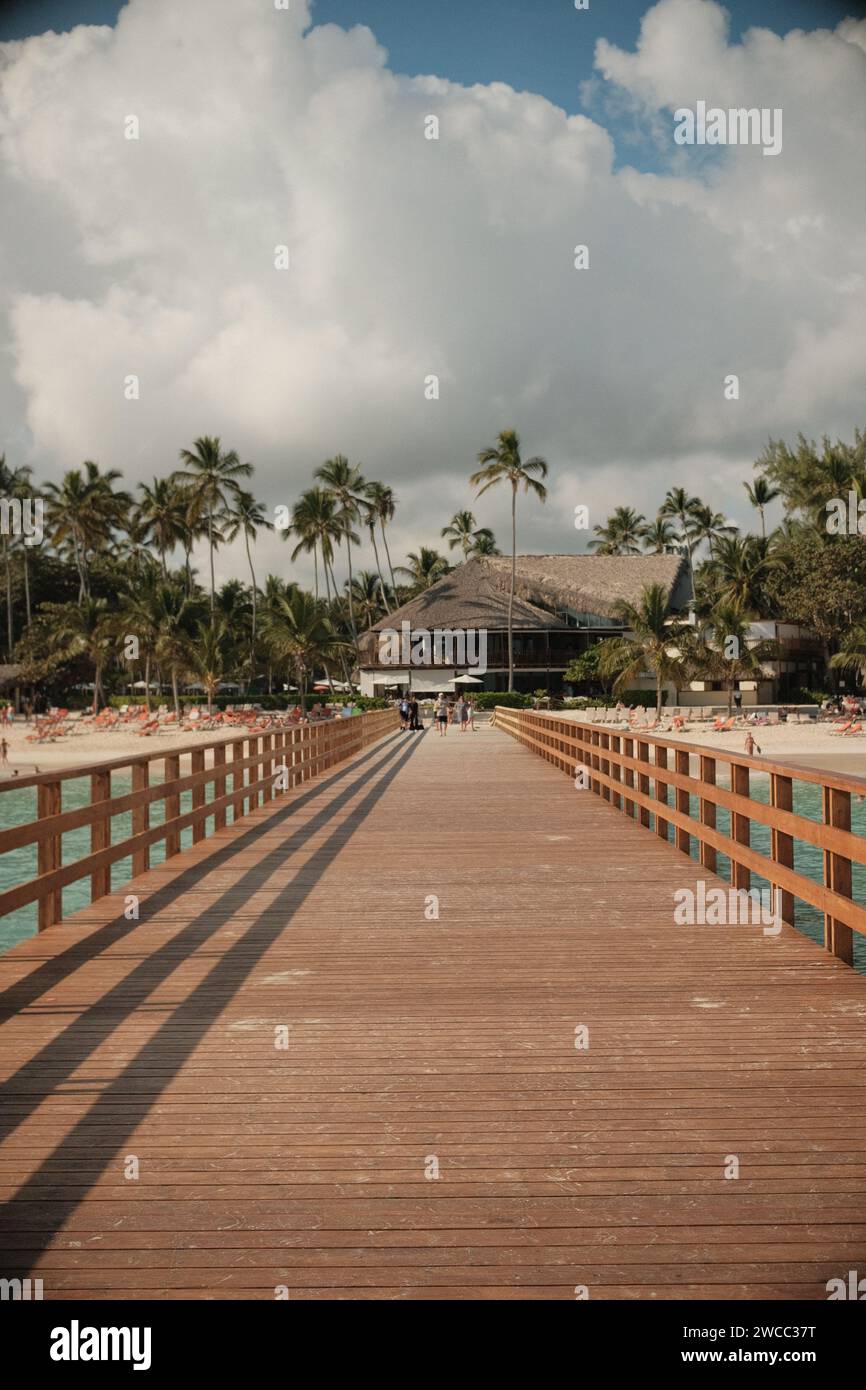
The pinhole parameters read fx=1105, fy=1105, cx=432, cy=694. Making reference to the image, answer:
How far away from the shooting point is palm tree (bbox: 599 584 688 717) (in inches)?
2178

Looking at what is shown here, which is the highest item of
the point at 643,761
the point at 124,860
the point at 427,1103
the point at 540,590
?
the point at 540,590

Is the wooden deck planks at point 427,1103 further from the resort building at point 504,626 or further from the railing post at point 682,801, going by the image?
the resort building at point 504,626

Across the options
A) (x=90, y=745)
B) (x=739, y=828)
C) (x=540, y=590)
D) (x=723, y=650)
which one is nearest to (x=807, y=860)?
(x=739, y=828)

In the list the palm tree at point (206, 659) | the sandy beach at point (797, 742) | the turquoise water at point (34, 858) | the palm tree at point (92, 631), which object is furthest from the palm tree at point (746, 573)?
the turquoise water at point (34, 858)

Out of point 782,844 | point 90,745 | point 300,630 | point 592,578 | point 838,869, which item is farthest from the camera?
point 592,578

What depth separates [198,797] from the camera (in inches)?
467

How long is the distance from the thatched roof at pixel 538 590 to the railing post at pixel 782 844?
2499 inches

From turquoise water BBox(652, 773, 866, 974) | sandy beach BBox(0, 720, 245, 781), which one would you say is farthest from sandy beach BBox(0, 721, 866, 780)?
turquoise water BBox(652, 773, 866, 974)

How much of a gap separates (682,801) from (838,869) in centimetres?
410

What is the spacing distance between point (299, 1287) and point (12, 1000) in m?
3.35

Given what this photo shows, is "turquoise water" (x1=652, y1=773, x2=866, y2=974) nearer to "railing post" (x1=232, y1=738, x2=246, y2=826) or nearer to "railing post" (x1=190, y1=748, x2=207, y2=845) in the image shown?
"railing post" (x1=232, y1=738, x2=246, y2=826)

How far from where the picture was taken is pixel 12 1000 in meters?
5.85

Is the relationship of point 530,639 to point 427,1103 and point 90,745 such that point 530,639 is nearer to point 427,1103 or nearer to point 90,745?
point 90,745
